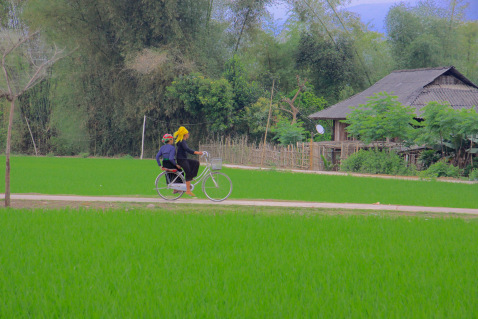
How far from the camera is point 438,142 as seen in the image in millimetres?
23562

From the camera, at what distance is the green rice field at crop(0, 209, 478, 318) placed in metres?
4.45

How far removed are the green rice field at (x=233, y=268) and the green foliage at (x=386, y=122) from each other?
15.3 metres

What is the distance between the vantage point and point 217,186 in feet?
40.7

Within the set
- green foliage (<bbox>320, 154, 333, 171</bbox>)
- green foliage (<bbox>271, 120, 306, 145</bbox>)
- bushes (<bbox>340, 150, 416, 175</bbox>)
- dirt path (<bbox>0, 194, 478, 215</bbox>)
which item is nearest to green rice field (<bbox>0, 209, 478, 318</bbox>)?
dirt path (<bbox>0, 194, 478, 215</bbox>)

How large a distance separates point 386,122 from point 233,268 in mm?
19600

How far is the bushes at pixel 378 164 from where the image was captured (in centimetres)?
2328

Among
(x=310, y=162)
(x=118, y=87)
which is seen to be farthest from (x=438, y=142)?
(x=118, y=87)

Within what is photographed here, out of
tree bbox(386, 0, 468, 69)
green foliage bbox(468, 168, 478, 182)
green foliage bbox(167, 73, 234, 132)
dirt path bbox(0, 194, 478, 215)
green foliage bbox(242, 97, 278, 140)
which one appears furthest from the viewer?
tree bbox(386, 0, 468, 69)

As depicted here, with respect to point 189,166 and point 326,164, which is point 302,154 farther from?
point 189,166

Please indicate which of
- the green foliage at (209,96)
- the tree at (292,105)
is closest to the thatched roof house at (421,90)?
the tree at (292,105)

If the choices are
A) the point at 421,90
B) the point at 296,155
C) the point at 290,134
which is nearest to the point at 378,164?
the point at 296,155

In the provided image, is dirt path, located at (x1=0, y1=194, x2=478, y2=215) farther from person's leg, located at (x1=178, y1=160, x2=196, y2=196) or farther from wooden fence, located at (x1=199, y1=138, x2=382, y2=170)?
wooden fence, located at (x1=199, y1=138, x2=382, y2=170)

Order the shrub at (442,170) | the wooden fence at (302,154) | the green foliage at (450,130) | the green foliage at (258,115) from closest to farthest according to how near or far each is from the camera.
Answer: the green foliage at (450,130), the shrub at (442,170), the wooden fence at (302,154), the green foliage at (258,115)

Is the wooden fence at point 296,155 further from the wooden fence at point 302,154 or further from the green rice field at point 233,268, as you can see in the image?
the green rice field at point 233,268
